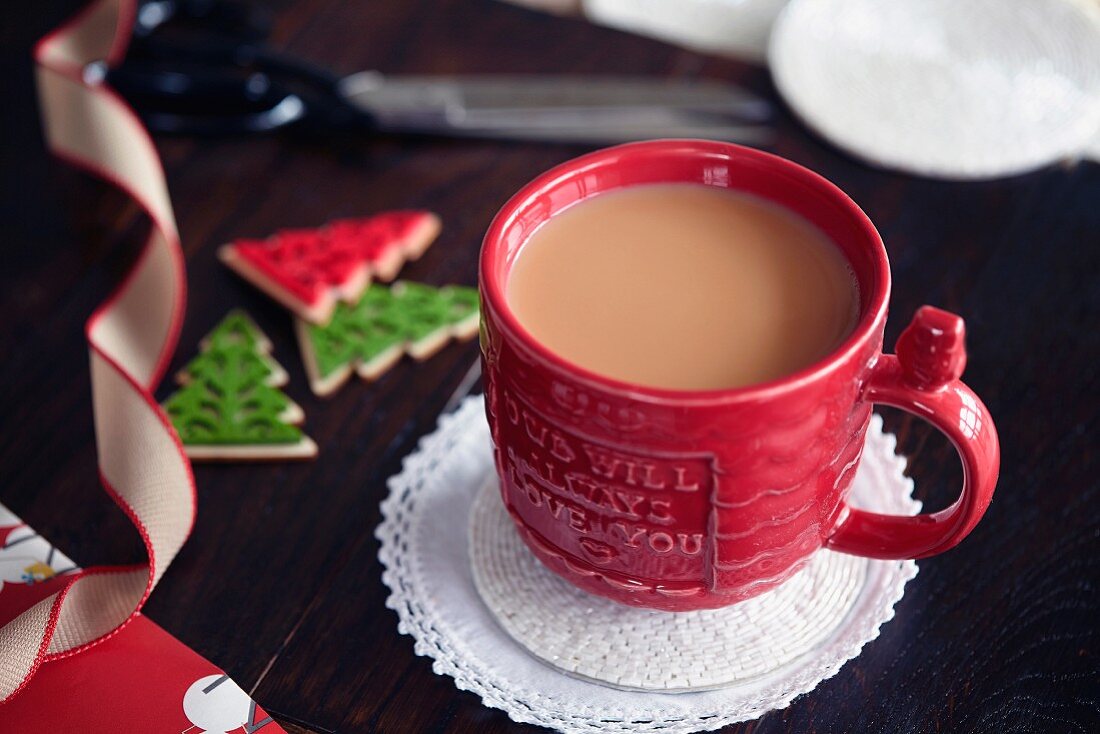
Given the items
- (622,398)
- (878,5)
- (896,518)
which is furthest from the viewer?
(878,5)

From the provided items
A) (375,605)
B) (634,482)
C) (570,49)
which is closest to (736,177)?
(634,482)

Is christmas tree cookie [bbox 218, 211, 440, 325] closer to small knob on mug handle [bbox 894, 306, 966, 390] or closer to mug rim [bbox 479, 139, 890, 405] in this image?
mug rim [bbox 479, 139, 890, 405]

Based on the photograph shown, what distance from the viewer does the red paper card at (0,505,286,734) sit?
0.56m

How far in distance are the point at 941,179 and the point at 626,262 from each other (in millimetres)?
412

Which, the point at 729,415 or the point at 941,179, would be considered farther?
the point at 941,179

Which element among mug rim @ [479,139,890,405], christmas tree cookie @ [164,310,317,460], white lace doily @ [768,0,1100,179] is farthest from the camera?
white lace doily @ [768,0,1100,179]

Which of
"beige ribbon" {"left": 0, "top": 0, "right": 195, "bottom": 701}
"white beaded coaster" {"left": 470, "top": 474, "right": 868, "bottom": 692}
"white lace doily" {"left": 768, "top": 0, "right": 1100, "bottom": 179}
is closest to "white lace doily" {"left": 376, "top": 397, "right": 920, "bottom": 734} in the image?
"white beaded coaster" {"left": 470, "top": 474, "right": 868, "bottom": 692}

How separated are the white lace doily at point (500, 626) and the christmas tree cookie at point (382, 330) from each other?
0.26ft

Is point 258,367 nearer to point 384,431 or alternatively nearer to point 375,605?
point 384,431

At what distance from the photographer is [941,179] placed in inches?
34.2

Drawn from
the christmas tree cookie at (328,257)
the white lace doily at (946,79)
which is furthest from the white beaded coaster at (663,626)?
the white lace doily at (946,79)

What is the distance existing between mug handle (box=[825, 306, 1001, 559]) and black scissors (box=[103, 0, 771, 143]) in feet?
1.45

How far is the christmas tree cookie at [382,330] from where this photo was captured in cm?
75

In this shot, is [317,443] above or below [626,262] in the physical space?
below
